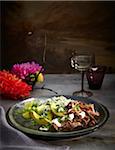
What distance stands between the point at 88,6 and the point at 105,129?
959 mm

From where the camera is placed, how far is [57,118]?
0.89 meters

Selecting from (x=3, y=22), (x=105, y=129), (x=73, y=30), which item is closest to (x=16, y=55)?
(x=3, y=22)

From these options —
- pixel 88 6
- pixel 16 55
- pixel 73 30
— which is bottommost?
pixel 16 55

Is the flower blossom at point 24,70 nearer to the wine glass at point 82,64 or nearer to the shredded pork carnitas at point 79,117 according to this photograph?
the wine glass at point 82,64

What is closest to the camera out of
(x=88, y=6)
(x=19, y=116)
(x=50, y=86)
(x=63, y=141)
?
(x=63, y=141)

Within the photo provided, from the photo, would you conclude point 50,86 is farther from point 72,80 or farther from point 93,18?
point 93,18

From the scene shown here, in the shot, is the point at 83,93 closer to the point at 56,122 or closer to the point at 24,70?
the point at 24,70

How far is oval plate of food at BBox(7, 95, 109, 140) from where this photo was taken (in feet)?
2.76

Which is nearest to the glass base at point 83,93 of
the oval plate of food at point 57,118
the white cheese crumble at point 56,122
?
the oval plate of food at point 57,118

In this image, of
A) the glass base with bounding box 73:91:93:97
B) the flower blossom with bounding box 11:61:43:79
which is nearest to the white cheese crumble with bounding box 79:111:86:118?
the glass base with bounding box 73:91:93:97

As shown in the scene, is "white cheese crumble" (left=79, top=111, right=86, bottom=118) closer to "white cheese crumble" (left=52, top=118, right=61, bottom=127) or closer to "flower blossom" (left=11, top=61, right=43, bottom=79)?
"white cheese crumble" (left=52, top=118, right=61, bottom=127)

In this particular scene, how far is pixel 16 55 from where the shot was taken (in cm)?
181

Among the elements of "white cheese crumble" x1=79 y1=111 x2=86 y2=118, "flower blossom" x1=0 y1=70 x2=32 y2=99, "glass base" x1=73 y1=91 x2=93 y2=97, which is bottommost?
"glass base" x1=73 y1=91 x2=93 y2=97

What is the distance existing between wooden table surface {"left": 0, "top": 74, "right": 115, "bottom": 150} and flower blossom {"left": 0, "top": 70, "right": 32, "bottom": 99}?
1.1 inches
